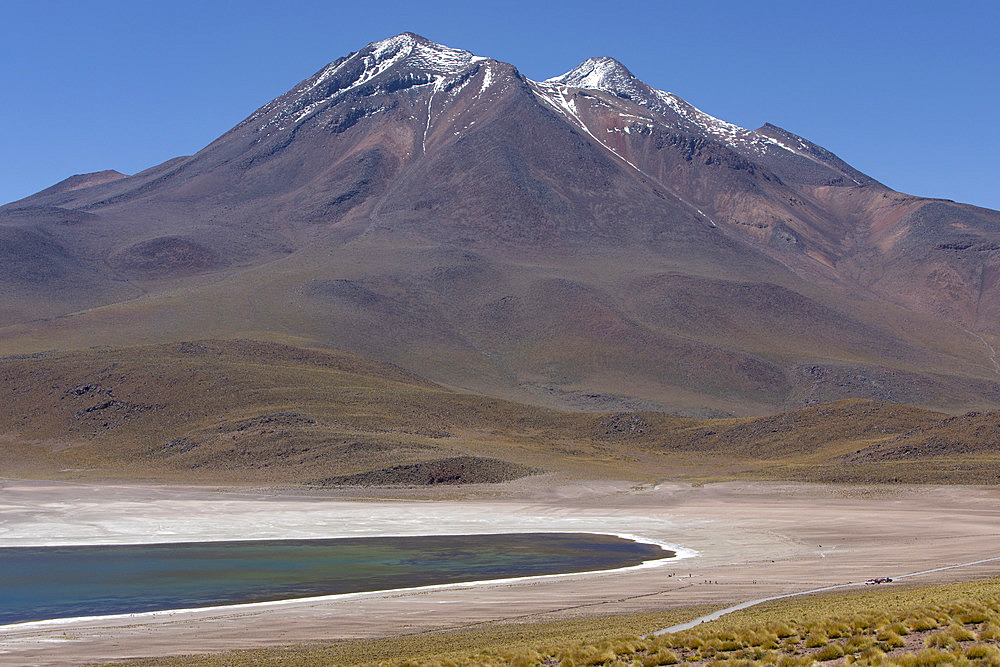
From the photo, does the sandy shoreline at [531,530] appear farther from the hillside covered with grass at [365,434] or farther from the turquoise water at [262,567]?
the hillside covered with grass at [365,434]

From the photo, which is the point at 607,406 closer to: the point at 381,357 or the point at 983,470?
the point at 381,357

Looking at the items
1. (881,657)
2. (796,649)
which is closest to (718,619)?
(796,649)

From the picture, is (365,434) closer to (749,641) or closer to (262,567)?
(262,567)

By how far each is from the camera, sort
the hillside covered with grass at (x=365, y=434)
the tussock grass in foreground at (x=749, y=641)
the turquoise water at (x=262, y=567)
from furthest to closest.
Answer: the hillside covered with grass at (x=365, y=434) → the turquoise water at (x=262, y=567) → the tussock grass in foreground at (x=749, y=641)

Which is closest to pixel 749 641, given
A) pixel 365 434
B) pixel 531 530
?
pixel 531 530

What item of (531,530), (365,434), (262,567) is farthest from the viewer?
(365,434)

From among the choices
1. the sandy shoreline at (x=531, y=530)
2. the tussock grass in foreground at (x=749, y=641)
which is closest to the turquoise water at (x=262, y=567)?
the sandy shoreline at (x=531, y=530)
